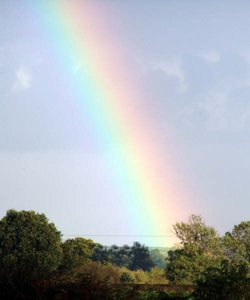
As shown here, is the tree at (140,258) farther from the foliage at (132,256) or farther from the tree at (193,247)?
the tree at (193,247)

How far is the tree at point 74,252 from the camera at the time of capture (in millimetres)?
51094

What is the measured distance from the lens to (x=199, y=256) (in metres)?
37.6

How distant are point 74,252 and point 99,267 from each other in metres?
11.7

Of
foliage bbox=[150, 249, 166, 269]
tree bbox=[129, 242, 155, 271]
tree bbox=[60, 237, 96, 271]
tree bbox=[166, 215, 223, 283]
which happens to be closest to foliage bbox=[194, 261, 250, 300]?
tree bbox=[166, 215, 223, 283]

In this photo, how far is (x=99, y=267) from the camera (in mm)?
47250

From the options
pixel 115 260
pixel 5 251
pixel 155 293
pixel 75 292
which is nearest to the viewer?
pixel 75 292

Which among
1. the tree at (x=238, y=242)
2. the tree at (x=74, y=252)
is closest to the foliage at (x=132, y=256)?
the tree at (x=74, y=252)

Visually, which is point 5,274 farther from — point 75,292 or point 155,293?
point 155,293

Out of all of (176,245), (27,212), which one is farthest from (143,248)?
(176,245)

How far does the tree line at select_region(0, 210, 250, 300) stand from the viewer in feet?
53.1

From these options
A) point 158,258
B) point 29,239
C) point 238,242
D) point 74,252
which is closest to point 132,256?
point 158,258

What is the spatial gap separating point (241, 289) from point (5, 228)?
38420 millimetres

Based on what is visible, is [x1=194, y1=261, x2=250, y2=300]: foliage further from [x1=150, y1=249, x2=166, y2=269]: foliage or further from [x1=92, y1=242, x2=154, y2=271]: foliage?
[x1=150, y1=249, x2=166, y2=269]: foliage

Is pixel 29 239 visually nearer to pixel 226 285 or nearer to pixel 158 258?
pixel 226 285
